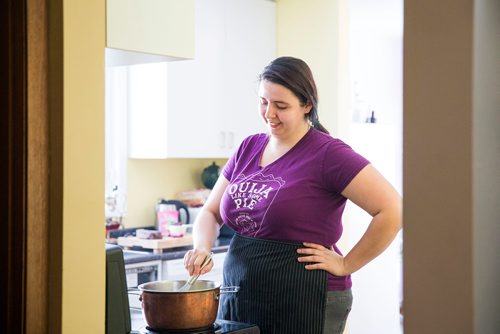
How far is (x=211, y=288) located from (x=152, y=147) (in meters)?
2.14

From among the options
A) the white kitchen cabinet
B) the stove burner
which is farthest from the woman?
the white kitchen cabinet

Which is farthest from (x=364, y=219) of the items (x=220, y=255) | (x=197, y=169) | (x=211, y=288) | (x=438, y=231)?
(x=438, y=231)

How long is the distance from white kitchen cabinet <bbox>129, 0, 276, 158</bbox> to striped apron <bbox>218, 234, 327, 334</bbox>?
1.81 meters

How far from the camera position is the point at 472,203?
3.38ft

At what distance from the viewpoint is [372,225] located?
2.06 m

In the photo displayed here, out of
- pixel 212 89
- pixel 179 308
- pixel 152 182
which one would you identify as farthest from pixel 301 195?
pixel 152 182

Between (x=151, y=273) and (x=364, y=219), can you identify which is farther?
(x=364, y=219)

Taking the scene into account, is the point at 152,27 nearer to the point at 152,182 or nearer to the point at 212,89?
the point at 212,89

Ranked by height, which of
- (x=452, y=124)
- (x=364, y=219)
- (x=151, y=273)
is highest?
(x=452, y=124)

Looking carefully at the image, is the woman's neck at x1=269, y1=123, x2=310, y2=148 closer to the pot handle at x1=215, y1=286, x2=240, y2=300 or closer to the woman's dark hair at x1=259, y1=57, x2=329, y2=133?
the woman's dark hair at x1=259, y1=57, x2=329, y2=133

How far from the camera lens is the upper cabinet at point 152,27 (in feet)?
5.68

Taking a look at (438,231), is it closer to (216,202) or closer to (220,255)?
(216,202)

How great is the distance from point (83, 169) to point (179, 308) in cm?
43

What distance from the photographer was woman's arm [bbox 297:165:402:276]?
2.00 m
